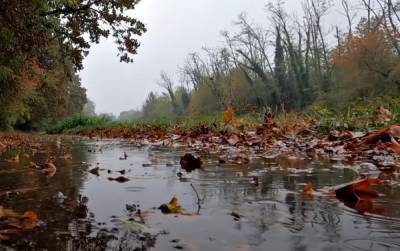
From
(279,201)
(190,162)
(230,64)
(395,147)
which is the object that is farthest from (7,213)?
(230,64)

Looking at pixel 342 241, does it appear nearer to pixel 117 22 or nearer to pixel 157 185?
pixel 157 185

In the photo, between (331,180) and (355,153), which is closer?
(331,180)

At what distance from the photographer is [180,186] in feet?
6.06

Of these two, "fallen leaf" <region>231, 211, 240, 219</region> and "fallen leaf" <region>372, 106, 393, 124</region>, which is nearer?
"fallen leaf" <region>231, 211, 240, 219</region>

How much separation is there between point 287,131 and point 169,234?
17.2 feet

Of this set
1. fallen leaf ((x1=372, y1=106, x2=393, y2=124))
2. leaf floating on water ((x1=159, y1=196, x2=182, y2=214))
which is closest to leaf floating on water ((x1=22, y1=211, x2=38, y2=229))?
leaf floating on water ((x1=159, y1=196, x2=182, y2=214))

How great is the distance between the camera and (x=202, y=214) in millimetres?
1271

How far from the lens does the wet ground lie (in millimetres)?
945

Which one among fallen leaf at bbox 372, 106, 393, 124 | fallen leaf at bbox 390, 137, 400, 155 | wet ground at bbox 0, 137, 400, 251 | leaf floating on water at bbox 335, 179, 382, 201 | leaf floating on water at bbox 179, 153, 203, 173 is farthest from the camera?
fallen leaf at bbox 372, 106, 393, 124

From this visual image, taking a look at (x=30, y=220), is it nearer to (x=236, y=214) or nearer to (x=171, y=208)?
(x=171, y=208)

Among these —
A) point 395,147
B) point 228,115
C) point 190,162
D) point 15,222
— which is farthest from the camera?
point 228,115

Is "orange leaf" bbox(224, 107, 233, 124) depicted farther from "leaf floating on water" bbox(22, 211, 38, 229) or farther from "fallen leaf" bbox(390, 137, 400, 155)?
"leaf floating on water" bbox(22, 211, 38, 229)

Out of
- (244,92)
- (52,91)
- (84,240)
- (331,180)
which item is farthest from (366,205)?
(244,92)

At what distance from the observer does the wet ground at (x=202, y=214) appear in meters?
0.95
